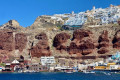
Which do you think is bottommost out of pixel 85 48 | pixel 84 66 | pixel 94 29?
pixel 84 66

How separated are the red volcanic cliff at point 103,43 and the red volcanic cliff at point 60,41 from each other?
2118cm

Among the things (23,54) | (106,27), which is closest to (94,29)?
(106,27)

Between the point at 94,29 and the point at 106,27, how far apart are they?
7492mm

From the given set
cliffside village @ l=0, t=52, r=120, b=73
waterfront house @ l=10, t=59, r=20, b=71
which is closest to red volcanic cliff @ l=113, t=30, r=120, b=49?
cliffside village @ l=0, t=52, r=120, b=73

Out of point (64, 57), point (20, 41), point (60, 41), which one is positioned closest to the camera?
point (64, 57)

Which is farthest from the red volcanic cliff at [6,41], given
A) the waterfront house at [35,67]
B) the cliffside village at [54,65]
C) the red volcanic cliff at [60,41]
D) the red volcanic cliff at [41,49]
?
the waterfront house at [35,67]

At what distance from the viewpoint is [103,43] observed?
17562 centimetres

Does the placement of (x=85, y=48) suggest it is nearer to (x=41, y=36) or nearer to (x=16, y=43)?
(x=41, y=36)

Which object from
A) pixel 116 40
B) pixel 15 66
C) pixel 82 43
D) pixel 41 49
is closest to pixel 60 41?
pixel 41 49

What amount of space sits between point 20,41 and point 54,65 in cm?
3647

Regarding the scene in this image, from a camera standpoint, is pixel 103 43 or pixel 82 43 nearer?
pixel 103 43

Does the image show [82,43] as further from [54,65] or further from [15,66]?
[15,66]

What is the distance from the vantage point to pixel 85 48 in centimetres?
17900

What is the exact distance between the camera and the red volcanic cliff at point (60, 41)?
187 meters
